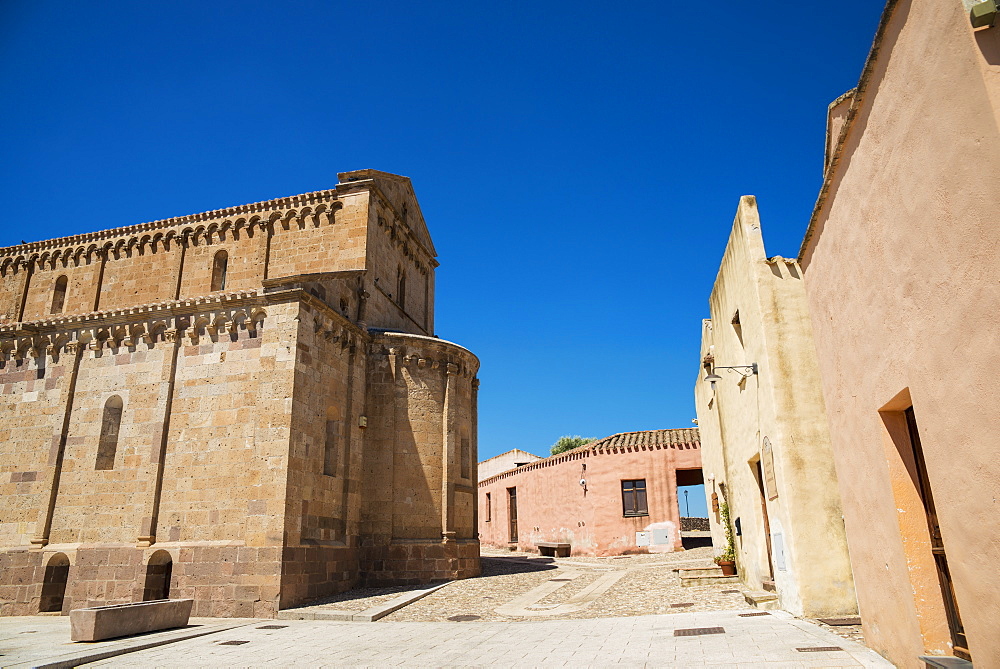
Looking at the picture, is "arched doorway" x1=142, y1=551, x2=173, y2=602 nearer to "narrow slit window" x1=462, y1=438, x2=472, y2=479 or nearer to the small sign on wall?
"narrow slit window" x1=462, y1=438, x2=472, y2=479

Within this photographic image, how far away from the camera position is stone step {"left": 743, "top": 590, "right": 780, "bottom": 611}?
1016 centimetres

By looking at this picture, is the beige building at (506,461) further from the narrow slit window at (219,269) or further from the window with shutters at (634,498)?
the narrow slit window at (219,269)

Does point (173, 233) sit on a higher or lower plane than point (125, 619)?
higher

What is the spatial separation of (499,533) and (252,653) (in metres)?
29.3

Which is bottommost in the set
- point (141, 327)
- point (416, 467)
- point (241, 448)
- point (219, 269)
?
point (416, 467)

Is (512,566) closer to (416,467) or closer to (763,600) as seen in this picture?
(416,467)

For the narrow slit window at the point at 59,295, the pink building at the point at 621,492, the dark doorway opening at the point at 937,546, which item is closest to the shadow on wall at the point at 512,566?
the pink building at the point at 621,492

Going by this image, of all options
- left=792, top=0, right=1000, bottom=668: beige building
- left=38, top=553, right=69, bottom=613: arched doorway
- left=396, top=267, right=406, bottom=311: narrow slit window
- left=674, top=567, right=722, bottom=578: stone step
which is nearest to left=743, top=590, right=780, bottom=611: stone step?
left=792, top=0, right=1000, bottom=668: beige building

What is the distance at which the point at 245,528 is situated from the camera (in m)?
13.2

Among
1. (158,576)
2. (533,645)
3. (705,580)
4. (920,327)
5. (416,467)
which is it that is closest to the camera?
(920,327)

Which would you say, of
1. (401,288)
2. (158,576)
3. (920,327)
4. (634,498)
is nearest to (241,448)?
(158,576)

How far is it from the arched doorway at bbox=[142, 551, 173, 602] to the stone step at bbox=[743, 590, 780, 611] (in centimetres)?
1144

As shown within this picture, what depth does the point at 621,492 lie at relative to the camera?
2795 centimetres

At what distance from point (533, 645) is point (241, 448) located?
816cm
